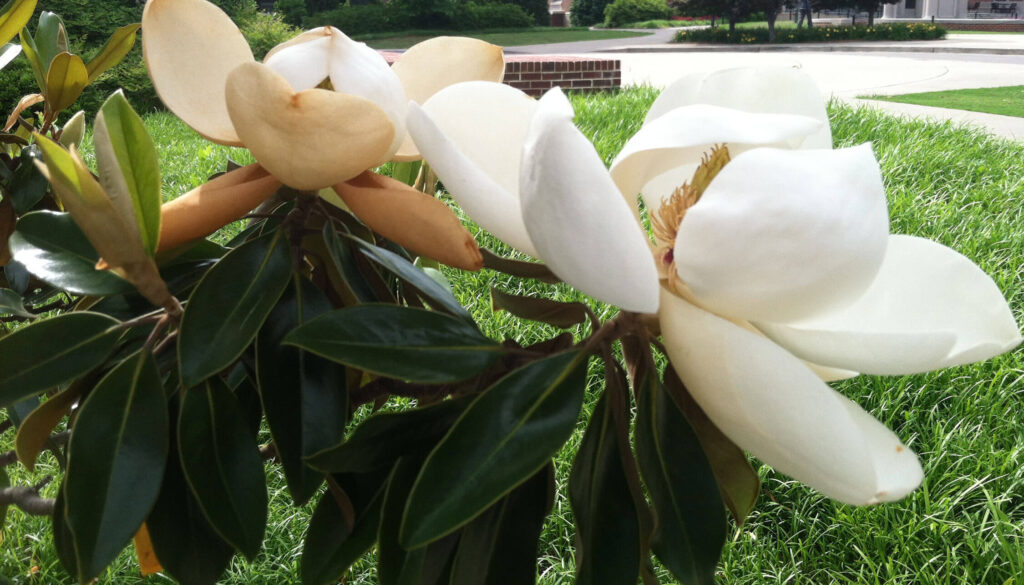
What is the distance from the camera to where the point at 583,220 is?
0.32 metres

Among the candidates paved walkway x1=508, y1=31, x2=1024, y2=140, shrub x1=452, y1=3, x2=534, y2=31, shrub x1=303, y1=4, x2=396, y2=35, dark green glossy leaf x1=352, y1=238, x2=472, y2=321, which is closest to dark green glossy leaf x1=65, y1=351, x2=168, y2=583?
dark green glossy leaf x1=352, y1=238, x2=472, y2=321

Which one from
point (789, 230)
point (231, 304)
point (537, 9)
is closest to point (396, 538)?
point (231, 304)

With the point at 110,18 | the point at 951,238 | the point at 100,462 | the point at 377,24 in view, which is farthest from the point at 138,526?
the point at 377,24

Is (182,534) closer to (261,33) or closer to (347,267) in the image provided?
(347,267)

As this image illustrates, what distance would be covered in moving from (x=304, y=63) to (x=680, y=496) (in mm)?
278

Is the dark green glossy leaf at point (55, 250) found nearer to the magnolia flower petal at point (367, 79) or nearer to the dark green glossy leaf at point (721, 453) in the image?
the magnolia flower petal at point (367, 79)

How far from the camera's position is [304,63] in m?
0.41

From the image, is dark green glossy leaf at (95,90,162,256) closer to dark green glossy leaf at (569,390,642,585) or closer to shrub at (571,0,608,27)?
dark green glossy leaf at (569,390,642,585)

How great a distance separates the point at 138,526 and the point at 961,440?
1966 millimetres

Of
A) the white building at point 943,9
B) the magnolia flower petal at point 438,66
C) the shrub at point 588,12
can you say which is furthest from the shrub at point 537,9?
the magnolia flower petal at point 438,66

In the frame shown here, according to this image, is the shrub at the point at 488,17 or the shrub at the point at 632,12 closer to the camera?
the shrub at the point at 488,17

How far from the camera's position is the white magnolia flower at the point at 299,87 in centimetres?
36

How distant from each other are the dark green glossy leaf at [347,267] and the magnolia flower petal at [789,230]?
0.63 ft

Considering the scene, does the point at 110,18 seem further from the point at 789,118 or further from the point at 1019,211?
the point at 789,118
